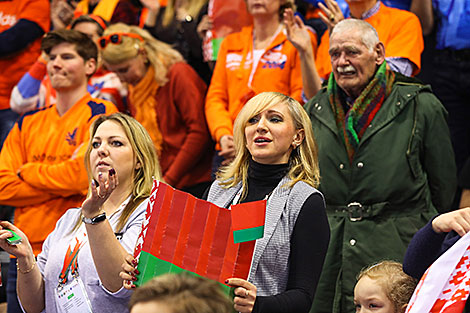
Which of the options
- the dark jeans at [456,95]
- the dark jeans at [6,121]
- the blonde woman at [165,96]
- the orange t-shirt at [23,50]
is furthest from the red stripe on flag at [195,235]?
the orange t-shirt at [23,50]

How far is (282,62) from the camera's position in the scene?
5.15 meters

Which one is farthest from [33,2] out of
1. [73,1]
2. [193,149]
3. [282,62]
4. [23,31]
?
[282,62]

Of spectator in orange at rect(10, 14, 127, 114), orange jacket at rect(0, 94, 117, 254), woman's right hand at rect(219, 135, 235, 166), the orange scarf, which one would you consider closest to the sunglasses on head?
the orange scarf

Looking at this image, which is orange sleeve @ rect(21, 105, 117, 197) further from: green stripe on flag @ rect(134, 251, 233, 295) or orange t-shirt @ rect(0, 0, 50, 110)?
green stripe on flag @ rect(134, 251, 233, 295)

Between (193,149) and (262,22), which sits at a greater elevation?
(262,22)

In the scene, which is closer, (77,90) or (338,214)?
(338,214)

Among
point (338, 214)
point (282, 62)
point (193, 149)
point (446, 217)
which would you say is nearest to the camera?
point (446, 217)

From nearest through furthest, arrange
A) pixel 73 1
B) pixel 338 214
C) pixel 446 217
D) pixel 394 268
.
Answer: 1. pixel 446 217
2. pixel 394 268
3. pixel 338 214
4. pixel 73 1

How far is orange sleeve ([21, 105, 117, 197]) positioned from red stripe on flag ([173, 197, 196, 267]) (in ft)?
6.78

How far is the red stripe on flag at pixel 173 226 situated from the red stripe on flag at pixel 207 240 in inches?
4.5

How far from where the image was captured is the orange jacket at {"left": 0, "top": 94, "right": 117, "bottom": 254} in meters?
4.88

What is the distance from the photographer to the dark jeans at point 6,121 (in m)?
6.43

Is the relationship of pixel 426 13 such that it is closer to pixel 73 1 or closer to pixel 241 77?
pixel 241 77

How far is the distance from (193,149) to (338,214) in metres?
1.69
